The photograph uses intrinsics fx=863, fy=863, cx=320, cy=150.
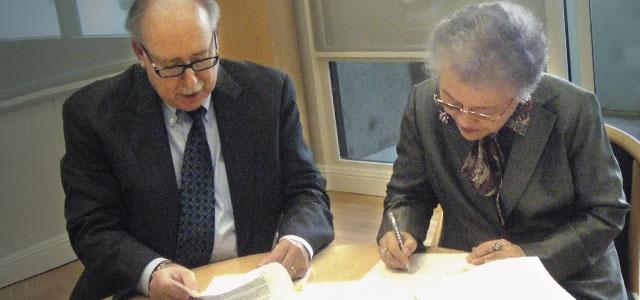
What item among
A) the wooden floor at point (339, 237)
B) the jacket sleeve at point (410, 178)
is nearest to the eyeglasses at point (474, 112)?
the jacket sleeve at point (410, 178)

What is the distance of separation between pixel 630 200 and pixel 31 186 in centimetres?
292

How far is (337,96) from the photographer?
476cm

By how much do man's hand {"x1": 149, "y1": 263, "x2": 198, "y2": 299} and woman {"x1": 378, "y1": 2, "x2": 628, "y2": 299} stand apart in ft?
1.39

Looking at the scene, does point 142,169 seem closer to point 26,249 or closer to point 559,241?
point 559,241

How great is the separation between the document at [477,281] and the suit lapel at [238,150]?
495mm

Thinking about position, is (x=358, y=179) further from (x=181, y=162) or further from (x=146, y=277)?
(x=146, y=277)

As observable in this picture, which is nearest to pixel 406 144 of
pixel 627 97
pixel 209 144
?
pixel 209 144

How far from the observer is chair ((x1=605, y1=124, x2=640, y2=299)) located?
1.95 m

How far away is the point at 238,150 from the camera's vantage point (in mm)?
2217

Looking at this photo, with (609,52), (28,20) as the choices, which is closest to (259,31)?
(28,20)

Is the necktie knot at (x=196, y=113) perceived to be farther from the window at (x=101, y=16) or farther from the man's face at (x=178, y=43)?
the window at (x=101, y=16)

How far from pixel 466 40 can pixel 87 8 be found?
279cm

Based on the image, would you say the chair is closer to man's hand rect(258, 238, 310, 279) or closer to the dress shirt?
man's hand rect(258, 238, 310, 279)

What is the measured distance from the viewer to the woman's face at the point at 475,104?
1814mm
